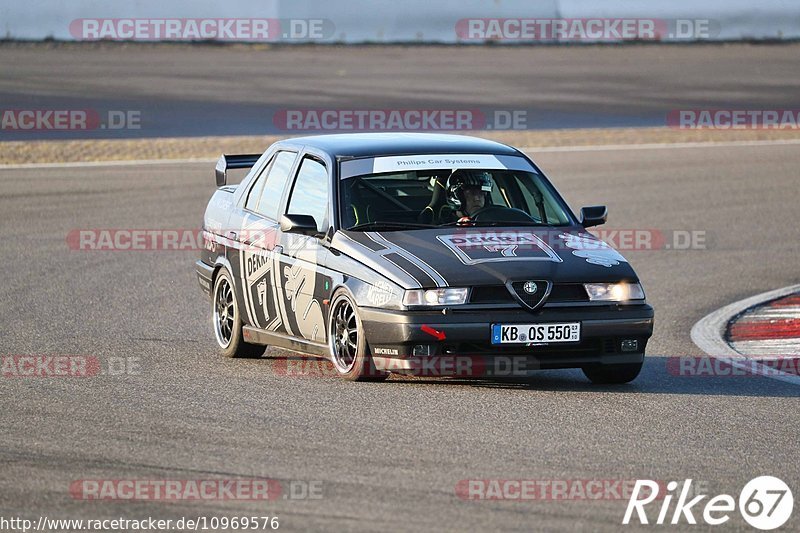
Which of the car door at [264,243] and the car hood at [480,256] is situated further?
the car door at [264,243]

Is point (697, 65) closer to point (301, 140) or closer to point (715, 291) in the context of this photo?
point (715, 291)

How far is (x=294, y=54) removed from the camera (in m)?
43.7

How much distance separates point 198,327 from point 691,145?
52.7 feet

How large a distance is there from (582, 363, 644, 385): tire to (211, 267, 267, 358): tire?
255cm

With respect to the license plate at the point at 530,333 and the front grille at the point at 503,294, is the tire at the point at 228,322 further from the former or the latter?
the license plate at the point at 530,333

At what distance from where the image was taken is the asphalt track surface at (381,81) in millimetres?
30672

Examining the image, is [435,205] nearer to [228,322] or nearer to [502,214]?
[502,214]

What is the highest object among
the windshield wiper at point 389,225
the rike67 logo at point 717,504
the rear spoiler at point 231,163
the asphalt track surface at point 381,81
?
the asphalt track surface at point 381,81

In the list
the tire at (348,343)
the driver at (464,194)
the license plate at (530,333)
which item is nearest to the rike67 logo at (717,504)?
the license plate at (530,333)

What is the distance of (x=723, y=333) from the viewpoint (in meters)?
12.2

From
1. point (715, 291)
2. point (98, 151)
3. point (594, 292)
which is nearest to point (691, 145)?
point (98, 151)

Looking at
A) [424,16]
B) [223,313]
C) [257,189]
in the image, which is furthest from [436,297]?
[424,16]

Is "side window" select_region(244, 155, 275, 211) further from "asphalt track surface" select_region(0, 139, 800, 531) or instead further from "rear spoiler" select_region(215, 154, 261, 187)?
"asphalt track surface" select_region(0, 139, 800, 531)

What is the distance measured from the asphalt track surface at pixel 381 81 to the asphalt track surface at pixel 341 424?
1462cm
